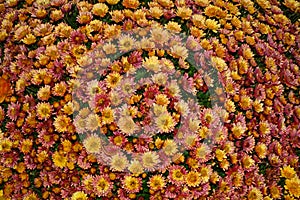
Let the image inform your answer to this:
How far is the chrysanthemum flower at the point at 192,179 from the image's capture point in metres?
1.96

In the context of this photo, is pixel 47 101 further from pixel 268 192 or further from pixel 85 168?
pixel 268 192

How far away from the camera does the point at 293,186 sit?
7.09ft

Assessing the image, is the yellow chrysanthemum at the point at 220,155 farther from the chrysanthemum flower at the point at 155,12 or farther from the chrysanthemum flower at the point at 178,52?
the chrysanthemum flower at the point at 155,12

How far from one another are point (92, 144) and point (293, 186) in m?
0.94

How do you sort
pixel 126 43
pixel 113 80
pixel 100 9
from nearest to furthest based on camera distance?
pixel 113 80 → pixel 126 43 → pixel 100 9

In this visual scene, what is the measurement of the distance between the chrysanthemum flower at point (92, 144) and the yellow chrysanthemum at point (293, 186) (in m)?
0.88

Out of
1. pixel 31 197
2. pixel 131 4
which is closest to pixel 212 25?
pixel 131 4

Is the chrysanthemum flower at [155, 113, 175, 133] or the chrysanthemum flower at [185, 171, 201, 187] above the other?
the chrysanthemum flower at [155, 113, 175, 133]

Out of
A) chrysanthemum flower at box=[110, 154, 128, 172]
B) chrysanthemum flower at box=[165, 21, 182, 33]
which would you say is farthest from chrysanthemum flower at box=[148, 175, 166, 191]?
chrysanthemum flower at box=[165, 21, 182, 33]

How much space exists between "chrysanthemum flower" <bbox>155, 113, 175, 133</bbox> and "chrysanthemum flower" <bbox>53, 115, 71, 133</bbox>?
0.37m

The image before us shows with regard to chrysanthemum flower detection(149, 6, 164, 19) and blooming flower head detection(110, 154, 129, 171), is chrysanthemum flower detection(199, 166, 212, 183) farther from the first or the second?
chrysanthemum flower detection(149, 6, 164, 19)

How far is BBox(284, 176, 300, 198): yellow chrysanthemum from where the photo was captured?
2.15 meters

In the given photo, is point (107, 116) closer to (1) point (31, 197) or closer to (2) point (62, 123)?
(2) point (62, 123)

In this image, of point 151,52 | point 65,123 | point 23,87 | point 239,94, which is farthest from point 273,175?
point 23,87
